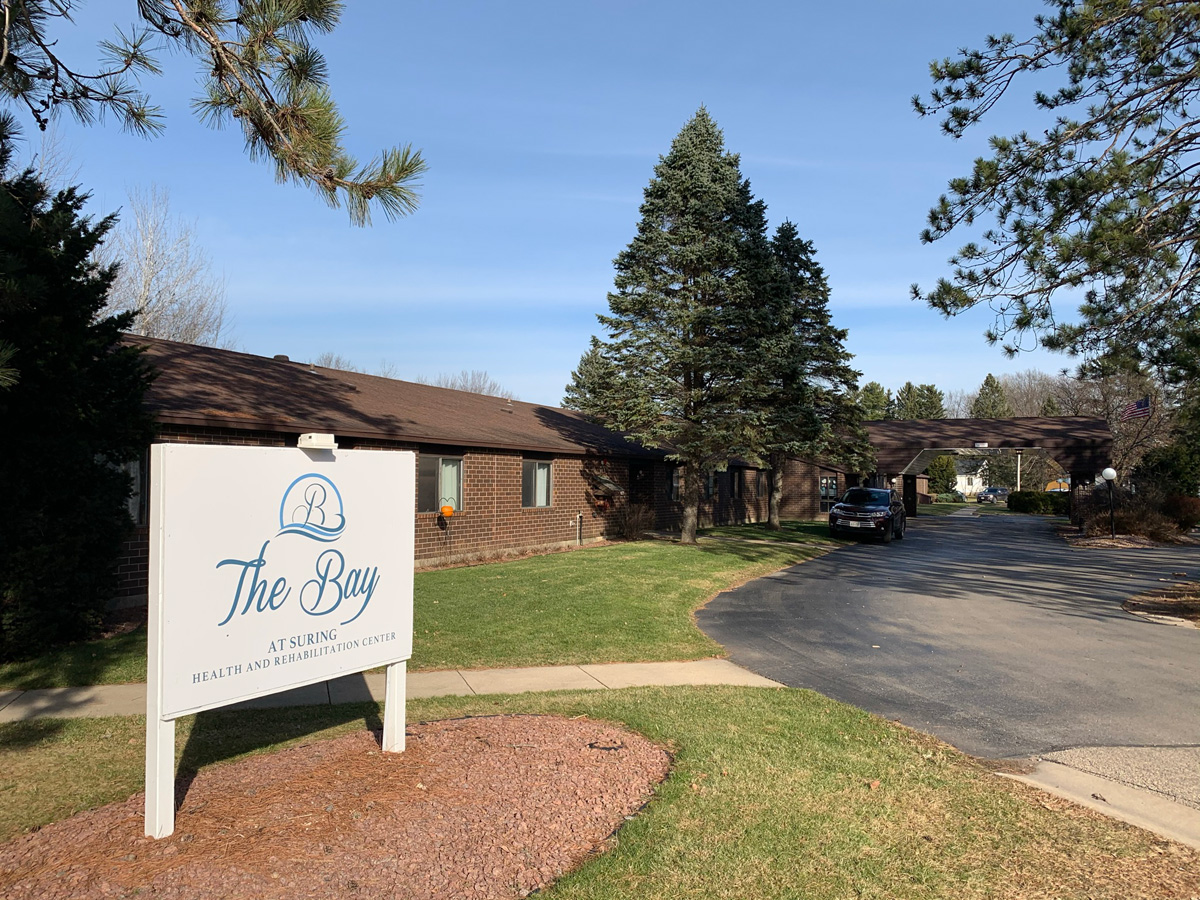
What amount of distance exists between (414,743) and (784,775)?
99.3 inches

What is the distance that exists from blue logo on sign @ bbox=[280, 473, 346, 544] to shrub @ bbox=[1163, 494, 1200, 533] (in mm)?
32039

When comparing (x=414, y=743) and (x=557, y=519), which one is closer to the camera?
(x=414, y=743)

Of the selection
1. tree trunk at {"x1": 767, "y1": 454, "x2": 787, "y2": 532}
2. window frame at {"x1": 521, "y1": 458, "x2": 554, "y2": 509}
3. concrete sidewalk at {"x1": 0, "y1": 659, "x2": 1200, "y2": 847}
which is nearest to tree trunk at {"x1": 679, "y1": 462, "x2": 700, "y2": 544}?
window frame at {"x1": 521, "y1": 458, "x2": 554, "y2": 509}

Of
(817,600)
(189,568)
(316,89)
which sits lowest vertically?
(817,600)

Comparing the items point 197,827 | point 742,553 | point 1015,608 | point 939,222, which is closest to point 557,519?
point 742,553

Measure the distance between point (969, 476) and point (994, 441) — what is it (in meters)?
62.9

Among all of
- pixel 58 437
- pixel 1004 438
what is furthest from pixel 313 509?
pixel 1004 438

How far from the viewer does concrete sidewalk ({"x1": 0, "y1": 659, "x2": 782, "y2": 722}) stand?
6.60m

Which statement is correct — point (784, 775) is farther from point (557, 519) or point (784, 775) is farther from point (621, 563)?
→ point (557, 519)

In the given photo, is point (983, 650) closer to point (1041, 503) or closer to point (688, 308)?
point (688, 308)

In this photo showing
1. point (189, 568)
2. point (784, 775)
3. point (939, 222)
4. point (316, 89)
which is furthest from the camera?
point (939, 222)

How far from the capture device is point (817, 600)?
13.1 m

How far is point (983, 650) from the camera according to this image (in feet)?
30.9

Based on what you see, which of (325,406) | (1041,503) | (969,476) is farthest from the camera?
(969,476)
